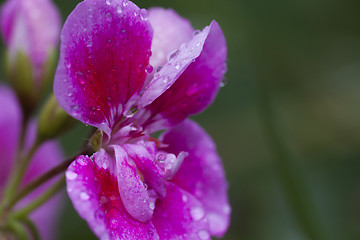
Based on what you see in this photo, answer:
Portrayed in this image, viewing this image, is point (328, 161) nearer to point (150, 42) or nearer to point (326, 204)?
point (326, 204)

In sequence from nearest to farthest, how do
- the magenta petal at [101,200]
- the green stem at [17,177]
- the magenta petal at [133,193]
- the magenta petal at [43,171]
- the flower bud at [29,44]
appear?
the magenta petal at [101,200] → the magenta petal at [133,193] → the green stem at [17,177] → the flower bud at [29,44] → the magenta petal at [43,171]

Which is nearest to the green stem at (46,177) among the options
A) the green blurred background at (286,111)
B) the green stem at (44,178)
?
the green stem at (44,178)

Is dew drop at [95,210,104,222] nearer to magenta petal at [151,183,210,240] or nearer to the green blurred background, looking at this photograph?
magenta petal at [151,183,210,240]

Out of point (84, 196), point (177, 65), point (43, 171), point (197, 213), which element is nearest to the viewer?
point (84, 196)

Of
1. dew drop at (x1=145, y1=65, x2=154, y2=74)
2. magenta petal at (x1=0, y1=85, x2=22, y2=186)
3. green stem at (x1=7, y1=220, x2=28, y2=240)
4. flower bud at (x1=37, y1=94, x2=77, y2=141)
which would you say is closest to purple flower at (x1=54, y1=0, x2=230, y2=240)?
dew drop at (x1=145, y1=65, x2=154, y2=74)

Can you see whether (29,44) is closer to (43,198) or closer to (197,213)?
(43,198)

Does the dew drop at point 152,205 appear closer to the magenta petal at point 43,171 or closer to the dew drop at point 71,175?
the dew drop at point 71,175

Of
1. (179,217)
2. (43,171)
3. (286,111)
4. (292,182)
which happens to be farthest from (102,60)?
(286,111)

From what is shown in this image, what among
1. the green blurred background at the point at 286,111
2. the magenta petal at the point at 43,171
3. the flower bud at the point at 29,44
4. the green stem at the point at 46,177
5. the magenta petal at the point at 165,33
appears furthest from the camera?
the green blurred background at the point at 286,111
